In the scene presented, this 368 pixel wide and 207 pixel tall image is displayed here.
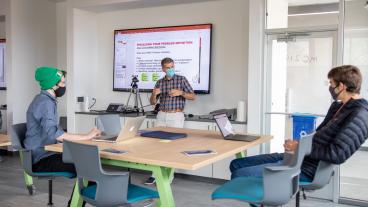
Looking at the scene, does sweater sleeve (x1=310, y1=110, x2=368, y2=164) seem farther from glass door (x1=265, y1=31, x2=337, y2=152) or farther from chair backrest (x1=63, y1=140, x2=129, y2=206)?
glass door (x1=265, y1=31, x2=337, y2=152)

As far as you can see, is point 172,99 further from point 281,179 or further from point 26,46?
point 26,46

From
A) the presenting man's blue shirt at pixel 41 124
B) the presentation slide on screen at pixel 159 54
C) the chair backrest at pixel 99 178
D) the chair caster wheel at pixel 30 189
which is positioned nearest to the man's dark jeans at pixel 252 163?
the chair backrest at pixel 99 178

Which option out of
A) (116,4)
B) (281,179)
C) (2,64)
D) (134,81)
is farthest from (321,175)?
(2,64)

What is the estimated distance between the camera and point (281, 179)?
2473mm

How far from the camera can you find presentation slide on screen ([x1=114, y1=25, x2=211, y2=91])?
552 cm

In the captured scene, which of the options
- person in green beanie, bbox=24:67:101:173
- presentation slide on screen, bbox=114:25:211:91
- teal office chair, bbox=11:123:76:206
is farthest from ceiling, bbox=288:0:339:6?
teal office chair, bbox=11:123:76:206

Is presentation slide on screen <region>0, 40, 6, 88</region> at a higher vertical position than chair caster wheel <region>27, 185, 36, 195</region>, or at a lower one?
higher

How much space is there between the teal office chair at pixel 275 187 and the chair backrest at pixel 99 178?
619 millimetres

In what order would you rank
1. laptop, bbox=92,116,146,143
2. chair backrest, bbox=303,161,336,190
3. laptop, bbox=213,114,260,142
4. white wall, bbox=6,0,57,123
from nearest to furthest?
chair backrest, bbox=303,161,336,190 → laptop, bbox=92,116,146,143 → laptop, bbox=213,114,260,142 → white wall, bbox=6,0,57,123

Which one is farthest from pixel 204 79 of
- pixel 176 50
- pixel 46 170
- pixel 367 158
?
pixel 46 170

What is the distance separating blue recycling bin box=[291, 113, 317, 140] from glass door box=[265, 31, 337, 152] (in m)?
0.18

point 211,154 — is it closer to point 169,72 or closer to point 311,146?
point 311,146

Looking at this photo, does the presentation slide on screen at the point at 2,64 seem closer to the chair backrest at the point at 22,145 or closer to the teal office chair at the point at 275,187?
the chair backrest at the point at 22,145

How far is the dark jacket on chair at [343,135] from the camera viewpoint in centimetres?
270
